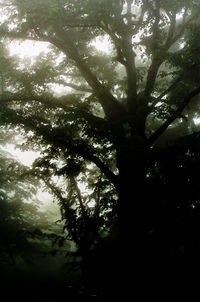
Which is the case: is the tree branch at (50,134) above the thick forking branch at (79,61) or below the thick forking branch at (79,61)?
below

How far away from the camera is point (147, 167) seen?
8930 mm

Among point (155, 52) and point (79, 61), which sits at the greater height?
point (79, 61)

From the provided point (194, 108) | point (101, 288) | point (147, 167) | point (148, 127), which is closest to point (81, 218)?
point (101, 288)

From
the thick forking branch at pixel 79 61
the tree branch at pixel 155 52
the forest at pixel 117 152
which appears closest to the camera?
the forest at pixel 117 152

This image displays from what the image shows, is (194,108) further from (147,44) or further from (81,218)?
(81,218)

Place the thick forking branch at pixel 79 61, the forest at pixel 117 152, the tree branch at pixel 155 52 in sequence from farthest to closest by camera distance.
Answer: the thick forking branch at pixel 79 61 → the tree branch at pixel 155 52 → the forest at pixel 117 152

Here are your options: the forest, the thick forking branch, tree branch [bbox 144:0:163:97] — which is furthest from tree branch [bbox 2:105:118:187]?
tree branch [bbox 144:0:163:97]

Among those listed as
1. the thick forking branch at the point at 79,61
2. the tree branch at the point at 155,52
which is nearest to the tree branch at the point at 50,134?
the thick forking branch at the point at 79,61

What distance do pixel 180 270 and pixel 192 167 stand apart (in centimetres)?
294

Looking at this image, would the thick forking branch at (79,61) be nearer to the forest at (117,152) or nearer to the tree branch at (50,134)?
the forest at (117,152)

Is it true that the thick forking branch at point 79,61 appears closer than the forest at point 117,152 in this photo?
No

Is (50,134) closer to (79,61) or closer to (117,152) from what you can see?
(117,152)

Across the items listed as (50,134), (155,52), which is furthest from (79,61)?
(50,134)

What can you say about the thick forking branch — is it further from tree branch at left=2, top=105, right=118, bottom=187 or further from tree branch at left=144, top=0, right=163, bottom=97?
tree branch at left=2, top=105, right=118, bottom=187
